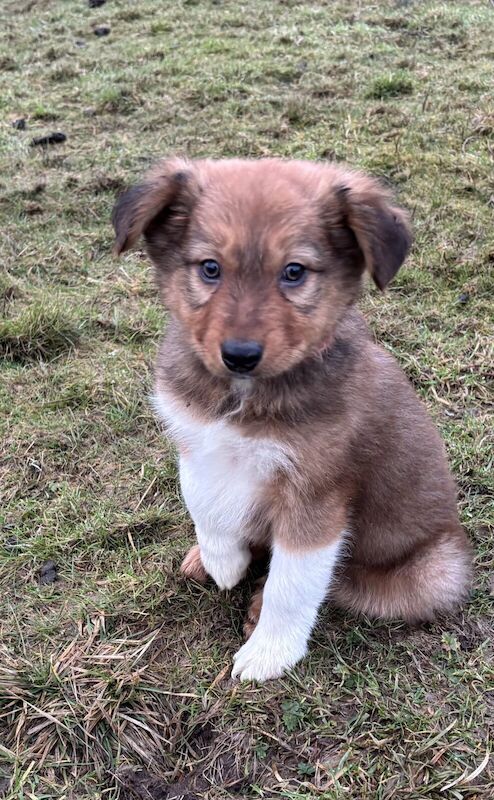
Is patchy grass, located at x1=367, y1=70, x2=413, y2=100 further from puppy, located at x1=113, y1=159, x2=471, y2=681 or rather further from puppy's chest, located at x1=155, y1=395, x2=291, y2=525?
puppy's chest, located at x1=155, y1=395, x2=291, y2=525

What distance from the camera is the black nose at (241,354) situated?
7.41 feet

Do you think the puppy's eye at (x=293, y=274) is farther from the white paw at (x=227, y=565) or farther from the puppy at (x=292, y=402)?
the white paw at (x=227, y=565)

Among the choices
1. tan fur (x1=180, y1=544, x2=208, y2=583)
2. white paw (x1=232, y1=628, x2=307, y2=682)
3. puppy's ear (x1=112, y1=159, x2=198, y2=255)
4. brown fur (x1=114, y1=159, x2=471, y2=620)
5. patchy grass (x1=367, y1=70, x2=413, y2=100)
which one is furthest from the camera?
patchy grass (x1=367, y1=70, x2=413, y2=100)

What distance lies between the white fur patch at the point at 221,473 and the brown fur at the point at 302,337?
0.15ft

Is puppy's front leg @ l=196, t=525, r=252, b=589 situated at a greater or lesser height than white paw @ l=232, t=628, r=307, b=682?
greater

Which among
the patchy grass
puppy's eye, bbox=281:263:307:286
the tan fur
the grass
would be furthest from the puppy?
the patchy grass

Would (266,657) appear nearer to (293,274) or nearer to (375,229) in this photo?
(293,274)

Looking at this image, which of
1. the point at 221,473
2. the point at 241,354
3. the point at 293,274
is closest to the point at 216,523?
the point at 221,473

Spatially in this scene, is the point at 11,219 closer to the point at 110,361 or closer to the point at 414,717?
the point at 110,361

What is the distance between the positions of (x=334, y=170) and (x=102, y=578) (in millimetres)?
2232

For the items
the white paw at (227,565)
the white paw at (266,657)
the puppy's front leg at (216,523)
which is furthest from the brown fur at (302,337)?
the white paw at (266,657)

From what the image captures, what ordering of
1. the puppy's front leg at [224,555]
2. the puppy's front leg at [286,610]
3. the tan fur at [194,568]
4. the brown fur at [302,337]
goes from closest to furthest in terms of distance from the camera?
1. the brown fur at [302,337]
2. the puppy's front leg at [286,610]
3. the puppy's front leg at [224,555]
4. the tan fur at [194,568]

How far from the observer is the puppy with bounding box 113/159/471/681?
238 cm

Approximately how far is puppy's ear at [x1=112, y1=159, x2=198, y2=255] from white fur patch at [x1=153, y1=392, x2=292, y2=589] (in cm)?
67
